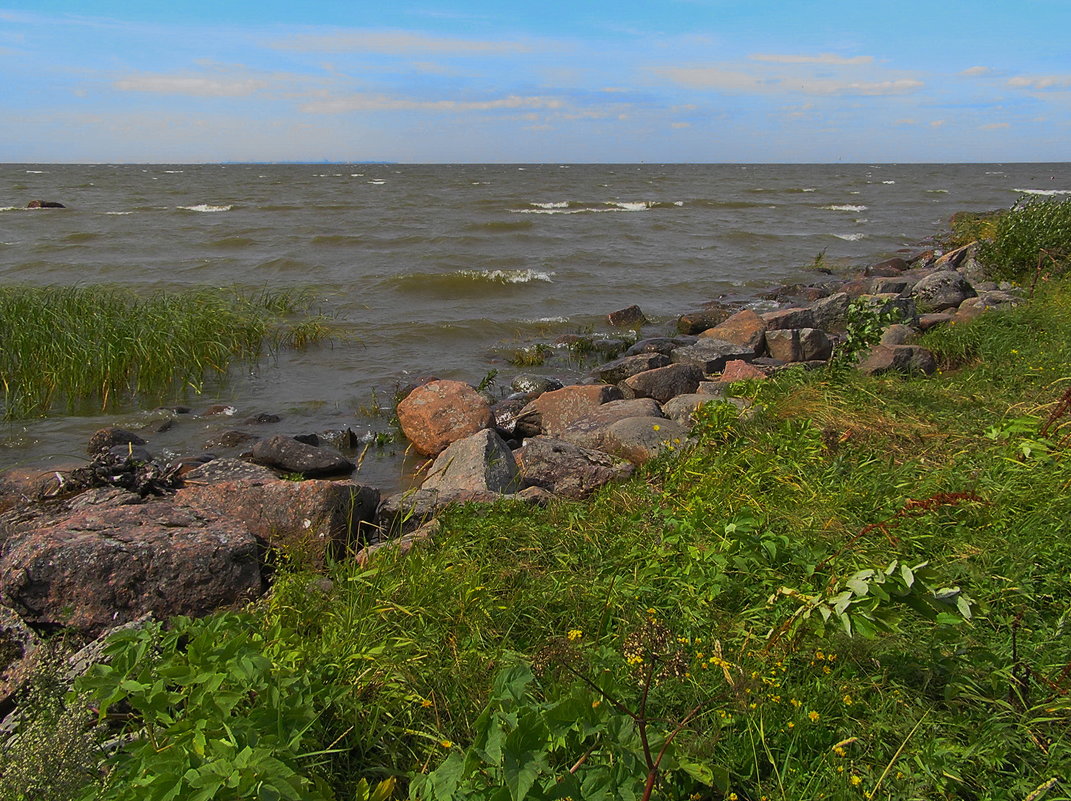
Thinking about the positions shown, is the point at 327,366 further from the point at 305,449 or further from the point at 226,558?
the point at 226,558

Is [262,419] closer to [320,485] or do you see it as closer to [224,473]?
[224,473]

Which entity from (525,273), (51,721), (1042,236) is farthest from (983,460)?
(525,273)

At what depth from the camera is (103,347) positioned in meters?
8.20

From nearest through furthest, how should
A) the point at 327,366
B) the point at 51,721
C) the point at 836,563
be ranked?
1. the point at 51,721
2. the point at 836,563
3. the point at 327,366

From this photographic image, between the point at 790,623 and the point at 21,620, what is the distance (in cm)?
328

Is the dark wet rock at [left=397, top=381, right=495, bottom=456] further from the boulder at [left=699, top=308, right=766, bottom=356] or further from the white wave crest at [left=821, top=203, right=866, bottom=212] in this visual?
the white wave crest at [left=821, top=203, right=866, bottom=212]

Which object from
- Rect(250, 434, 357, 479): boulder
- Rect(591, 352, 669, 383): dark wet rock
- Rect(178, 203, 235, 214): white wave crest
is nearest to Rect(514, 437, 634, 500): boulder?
Rect(250, 434, 357, 479): boulder

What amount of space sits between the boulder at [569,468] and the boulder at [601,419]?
43 centimetres

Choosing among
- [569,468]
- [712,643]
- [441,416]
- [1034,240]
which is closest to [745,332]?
[1034,240]

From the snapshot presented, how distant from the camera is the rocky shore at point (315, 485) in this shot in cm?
351

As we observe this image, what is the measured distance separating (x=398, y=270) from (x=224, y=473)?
38.8 feet

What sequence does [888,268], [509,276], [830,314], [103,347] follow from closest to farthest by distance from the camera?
[103,347]
[830,314]
[509,276]
[888,268]

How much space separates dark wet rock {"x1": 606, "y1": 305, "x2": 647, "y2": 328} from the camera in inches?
491

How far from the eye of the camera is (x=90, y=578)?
3482 millimetres
